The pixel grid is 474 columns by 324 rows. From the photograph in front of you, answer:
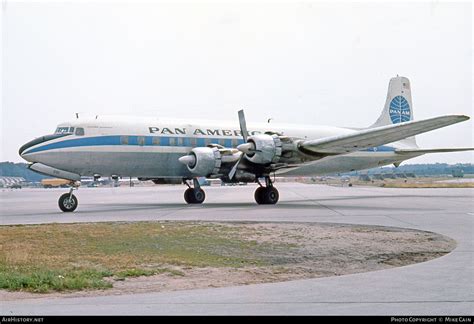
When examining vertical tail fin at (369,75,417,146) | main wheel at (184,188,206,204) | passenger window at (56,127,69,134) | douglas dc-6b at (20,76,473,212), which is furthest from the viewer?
vertical tail fin at (369,75,417,146)

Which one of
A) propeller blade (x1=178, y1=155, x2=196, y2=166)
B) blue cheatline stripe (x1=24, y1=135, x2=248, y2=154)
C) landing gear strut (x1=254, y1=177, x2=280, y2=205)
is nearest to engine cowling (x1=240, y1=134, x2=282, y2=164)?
landing gear strut (x1=254, y1=177, x2=280, y2=205)

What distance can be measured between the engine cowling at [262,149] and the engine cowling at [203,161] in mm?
1313

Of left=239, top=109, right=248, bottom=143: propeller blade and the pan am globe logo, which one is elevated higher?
the pan am globe logo

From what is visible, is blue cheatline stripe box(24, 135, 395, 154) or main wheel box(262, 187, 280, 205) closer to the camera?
blue cheatline stripe box(24, 135, 395, 154)

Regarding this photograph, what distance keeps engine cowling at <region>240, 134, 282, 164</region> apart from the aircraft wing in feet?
3.72

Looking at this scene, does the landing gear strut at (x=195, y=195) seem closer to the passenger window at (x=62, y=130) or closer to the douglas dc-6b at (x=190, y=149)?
the douglas dc-6b at (x=190, y=149)

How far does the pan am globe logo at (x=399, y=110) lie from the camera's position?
33719 millimetres

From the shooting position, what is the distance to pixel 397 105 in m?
34.0

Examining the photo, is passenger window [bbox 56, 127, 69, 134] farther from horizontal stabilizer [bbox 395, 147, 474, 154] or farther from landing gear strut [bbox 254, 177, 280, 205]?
horizontal stabilizer [bbox 395, 147, 474, 154]

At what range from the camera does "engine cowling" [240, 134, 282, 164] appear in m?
24.5

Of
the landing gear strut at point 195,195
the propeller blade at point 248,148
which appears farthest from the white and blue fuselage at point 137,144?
the propeller blade at point 248,148

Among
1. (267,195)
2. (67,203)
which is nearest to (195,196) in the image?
(267,195)

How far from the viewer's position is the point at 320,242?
12.3m

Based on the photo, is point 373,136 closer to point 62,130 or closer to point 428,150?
point 428,150
